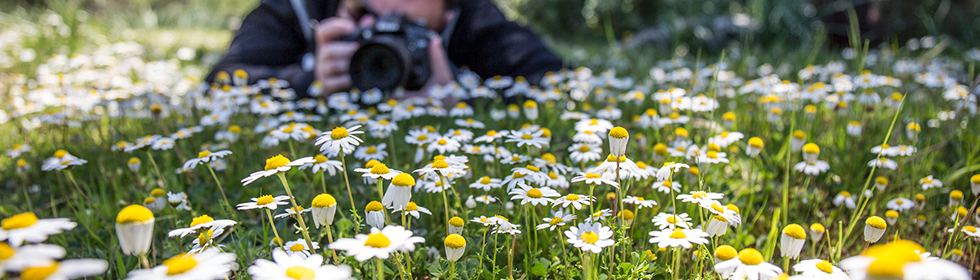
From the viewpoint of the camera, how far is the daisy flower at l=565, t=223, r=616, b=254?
0.94 metres

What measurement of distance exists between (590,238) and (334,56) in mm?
2044

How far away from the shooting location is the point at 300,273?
67cm

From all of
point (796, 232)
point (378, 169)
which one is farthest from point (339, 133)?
point (796, 232)

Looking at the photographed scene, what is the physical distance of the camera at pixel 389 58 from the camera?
2.31m

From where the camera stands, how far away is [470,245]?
1292 millimetres

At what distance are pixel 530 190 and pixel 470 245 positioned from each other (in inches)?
10.4

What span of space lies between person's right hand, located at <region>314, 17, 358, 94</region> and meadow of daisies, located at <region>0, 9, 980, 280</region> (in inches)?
4.2

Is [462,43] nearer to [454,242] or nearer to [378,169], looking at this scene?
[378,169]

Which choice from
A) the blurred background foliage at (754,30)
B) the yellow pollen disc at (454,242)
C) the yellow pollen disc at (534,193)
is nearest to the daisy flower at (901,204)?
the yellow pollen disc at (534,193)

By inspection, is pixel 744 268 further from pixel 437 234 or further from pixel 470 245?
pixel 437 234

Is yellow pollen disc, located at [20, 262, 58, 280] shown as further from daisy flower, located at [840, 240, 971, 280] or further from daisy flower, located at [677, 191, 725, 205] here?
daisy flower, located at [677, 191, 725, 205]

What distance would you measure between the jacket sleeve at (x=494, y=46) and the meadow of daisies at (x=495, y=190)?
18.4 inches

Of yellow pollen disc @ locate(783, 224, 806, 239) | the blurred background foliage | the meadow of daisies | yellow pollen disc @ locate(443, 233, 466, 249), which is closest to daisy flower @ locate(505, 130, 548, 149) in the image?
the meadow of daisies

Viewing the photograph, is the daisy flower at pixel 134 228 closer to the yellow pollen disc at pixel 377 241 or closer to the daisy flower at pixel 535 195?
the yellow pollen disc at pixel 377 241
